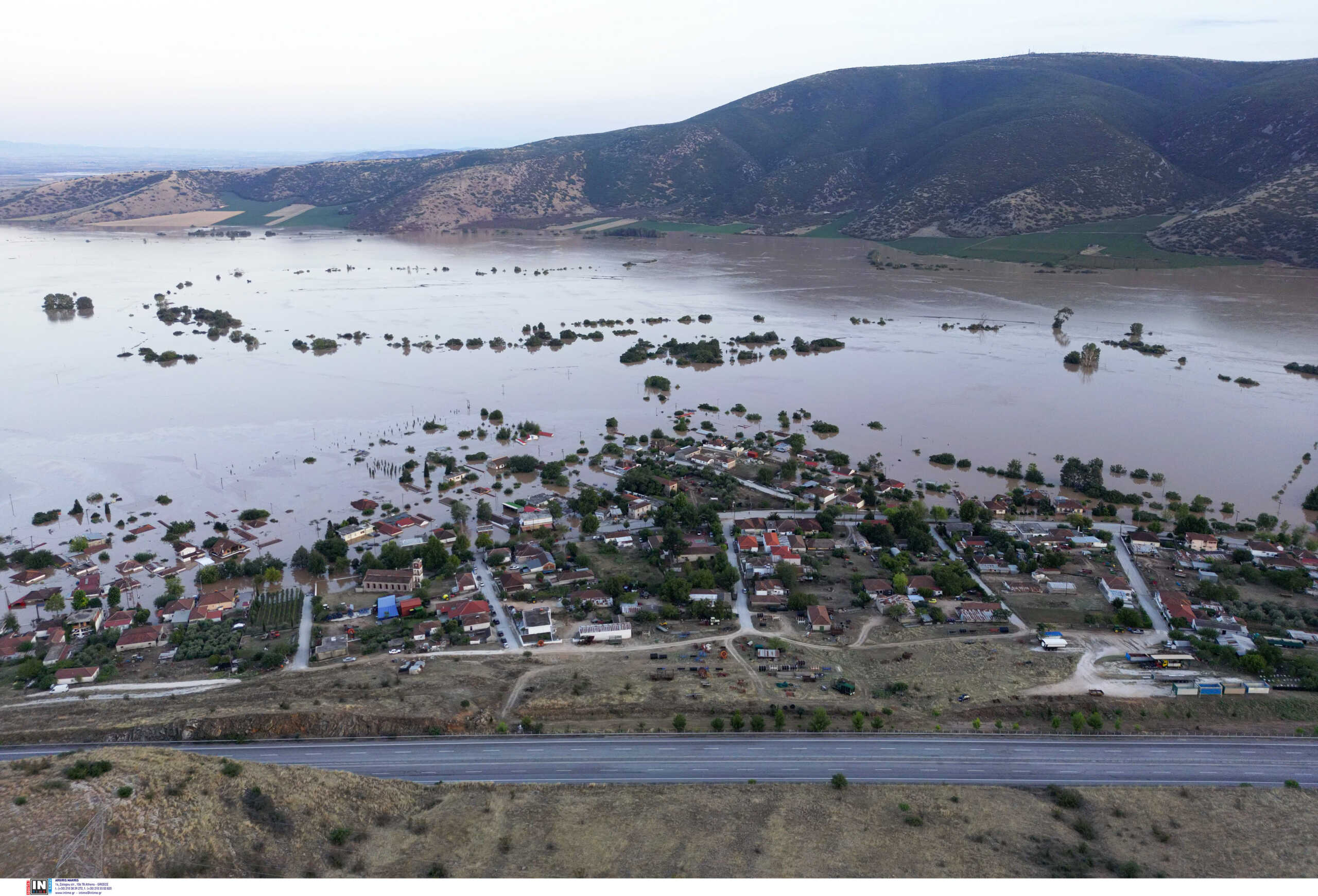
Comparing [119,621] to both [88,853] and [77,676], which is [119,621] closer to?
[77,676]

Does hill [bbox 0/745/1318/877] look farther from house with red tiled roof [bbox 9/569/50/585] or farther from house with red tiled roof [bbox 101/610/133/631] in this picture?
house with red tiled roof [bbox 9/569/50/585]

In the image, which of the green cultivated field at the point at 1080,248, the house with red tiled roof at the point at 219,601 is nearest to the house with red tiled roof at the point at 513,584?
the house with red tiled roof at the point at 219,601

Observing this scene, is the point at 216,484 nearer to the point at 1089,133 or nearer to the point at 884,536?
the point at 884,536

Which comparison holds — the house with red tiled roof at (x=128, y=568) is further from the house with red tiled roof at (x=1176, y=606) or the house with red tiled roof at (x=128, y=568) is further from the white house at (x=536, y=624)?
the house with red tiled roof at (x=1176, y=606)

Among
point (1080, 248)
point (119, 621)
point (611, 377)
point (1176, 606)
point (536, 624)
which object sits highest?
point (1080, 248)

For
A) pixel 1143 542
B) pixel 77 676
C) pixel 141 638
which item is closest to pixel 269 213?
pixel 141 638

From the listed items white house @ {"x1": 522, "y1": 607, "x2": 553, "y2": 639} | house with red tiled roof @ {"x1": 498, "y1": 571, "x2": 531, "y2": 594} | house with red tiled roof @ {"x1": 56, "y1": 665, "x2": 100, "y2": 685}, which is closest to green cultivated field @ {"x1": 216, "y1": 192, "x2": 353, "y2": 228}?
house with red tiled roof @ {"x1": 498, "y1": 571, "x2": 531, "y2": 594}
